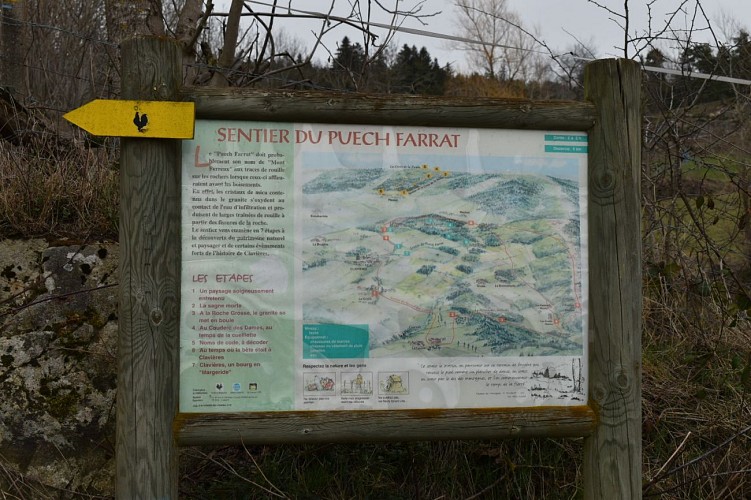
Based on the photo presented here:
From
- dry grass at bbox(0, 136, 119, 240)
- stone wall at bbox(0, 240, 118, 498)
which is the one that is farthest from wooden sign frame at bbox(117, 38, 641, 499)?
dry grass at bbox(0, 136, 119, 240)

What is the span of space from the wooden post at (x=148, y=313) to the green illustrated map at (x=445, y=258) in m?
0.48

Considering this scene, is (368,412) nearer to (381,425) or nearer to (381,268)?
(381,425)

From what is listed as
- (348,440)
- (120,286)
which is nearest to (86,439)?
(120,286)

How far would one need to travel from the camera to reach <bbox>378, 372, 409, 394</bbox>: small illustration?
7.74 feet

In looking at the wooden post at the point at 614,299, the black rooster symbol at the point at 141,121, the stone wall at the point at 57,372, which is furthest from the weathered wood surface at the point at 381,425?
the black rooster symbol at the point at 141,121

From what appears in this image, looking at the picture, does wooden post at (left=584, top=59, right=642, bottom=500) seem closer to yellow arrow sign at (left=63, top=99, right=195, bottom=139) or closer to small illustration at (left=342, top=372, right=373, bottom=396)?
small illustration at (left=342, top=372, right=373, bottom=396)

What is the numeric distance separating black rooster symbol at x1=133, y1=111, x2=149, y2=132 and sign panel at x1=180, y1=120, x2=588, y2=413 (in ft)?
0.54

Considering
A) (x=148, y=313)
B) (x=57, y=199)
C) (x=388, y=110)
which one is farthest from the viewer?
(x=57, y=199)

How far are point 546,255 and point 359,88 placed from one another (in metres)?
2.41

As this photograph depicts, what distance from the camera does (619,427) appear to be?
247 centimetres

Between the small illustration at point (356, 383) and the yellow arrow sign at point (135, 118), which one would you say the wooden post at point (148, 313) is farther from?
the small illustration at point (356, 383)

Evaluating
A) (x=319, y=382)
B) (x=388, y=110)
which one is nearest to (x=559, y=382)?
(x=319, y=382)

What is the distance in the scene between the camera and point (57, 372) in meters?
2.97

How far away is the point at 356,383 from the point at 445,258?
0.56 m
